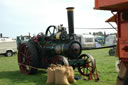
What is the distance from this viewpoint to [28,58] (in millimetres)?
8914

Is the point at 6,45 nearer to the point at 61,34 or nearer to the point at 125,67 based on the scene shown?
the point at 61,34

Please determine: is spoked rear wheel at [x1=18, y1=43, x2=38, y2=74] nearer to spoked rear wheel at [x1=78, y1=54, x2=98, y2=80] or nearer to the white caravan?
spoked rear wheel at [x1=78, y1=54, x2=98, y2=80]

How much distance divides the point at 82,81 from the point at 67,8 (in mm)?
2673

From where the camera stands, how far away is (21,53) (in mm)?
9617

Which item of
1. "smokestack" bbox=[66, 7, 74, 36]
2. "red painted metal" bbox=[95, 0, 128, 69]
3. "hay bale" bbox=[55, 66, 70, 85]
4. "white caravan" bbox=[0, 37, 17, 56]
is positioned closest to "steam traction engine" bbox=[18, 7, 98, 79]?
"smokestack" bbox=[66, 7, 74, 36]

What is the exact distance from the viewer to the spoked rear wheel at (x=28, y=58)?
8.49 meters

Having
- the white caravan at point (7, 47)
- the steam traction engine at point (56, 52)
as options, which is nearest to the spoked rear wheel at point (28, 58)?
the steam traction engine at point (56, 52)

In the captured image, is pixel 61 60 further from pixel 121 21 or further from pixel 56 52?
pixel 121 21

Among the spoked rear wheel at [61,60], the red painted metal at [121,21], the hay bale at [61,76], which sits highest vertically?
the red painted metal at [121,21]

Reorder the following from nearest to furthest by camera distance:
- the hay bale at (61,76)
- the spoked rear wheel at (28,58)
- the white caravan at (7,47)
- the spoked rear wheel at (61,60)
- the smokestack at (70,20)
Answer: the hay bale at (61,76) → the spoked rear wheel at (61,60) → the smokestack at (70,20) → the spoked rear wheel at (28,58) → the white caravan at (7,47)

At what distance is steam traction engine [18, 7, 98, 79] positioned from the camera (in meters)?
7.81

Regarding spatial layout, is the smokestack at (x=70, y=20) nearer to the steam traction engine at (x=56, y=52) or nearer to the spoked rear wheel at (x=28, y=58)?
the steam traction engine at (x=56, y=52)

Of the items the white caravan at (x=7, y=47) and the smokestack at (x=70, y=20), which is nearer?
the smokestack at (x=70, y=20)

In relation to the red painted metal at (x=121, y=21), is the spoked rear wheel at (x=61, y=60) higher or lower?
lower
